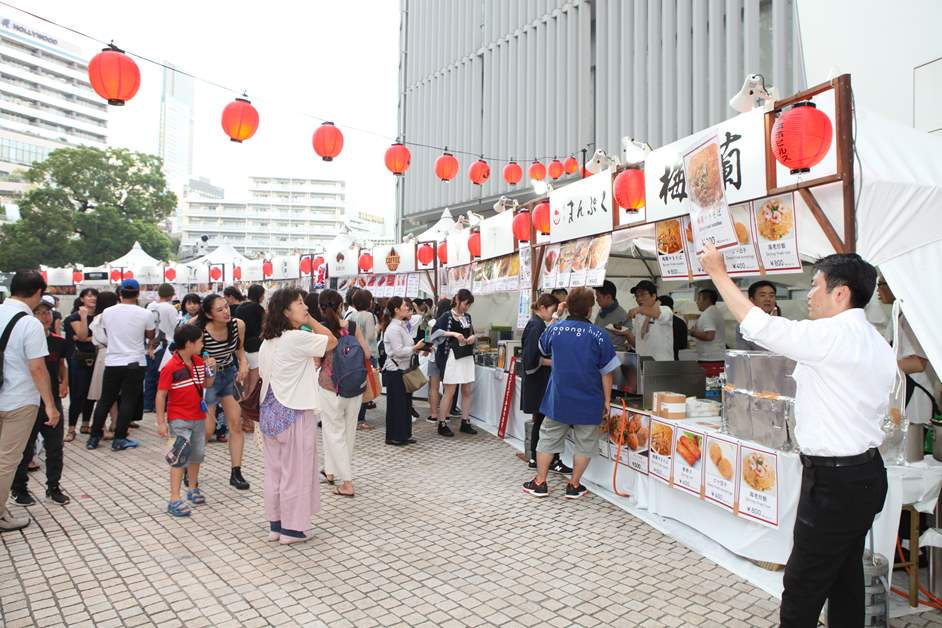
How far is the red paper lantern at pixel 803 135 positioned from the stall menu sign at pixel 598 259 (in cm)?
241

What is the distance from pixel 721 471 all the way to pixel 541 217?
12.8ft

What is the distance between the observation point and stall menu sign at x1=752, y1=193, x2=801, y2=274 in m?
3.74

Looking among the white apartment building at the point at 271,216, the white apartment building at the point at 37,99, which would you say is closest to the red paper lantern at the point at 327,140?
the white apartment building at the point at 37,99

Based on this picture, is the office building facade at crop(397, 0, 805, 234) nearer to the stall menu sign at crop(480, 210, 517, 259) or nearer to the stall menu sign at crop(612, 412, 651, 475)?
the stall menu sign at crop(480, 210, 517, 259)

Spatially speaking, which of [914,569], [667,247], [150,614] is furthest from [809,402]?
[150,614]

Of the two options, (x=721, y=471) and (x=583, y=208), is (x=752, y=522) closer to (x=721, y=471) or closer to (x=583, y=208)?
(x=721, y=471)

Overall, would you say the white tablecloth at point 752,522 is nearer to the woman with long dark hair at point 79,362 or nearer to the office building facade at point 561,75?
the woman with long dark hair at point 79,362

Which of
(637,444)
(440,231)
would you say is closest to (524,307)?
(637,444)

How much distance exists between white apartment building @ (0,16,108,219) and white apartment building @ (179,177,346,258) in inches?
694

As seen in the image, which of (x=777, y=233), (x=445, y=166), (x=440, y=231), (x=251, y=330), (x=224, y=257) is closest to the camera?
(x=777, y=233)

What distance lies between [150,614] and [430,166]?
23.1m

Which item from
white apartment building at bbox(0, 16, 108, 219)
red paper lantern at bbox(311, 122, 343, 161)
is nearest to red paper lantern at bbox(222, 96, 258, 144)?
red paper lantern at bbox(311, 122, 343, 161)

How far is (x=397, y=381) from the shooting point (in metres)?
7.15

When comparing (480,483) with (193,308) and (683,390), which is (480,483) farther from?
(193,308)
